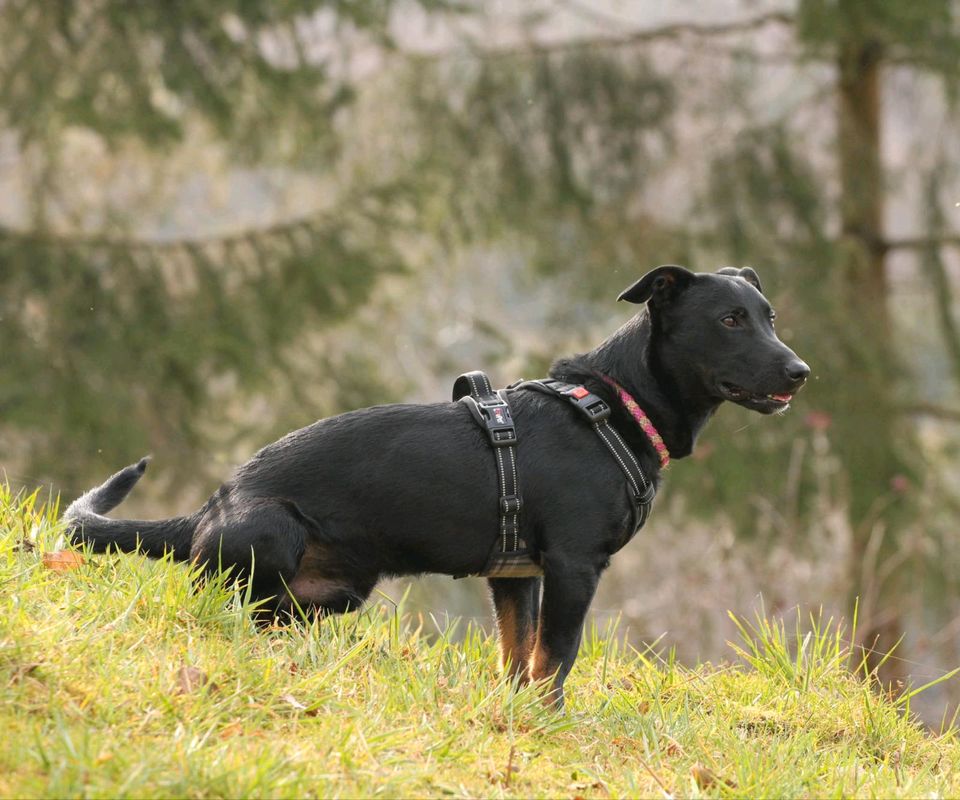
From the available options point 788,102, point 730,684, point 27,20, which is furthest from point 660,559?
point 730,684

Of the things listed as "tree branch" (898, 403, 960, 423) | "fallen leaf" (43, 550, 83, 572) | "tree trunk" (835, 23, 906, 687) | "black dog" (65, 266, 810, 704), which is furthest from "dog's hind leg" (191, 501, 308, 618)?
"tree branch" (898, 403, 960, 423)

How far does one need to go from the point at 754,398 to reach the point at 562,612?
1.06 metres

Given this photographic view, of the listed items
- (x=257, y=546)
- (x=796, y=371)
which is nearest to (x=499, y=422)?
(x=257, y=546)

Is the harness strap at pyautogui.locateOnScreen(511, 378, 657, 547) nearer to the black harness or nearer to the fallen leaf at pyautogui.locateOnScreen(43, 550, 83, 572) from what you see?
the black harness

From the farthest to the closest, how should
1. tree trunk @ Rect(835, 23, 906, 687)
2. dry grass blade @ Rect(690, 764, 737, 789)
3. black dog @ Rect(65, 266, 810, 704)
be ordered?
tree trunk @ Rect(835, 23, 906, 687) → black dog @ Rect(65, 266, 810, 704) → dry grass blade @ Rect(690, 764, 737, 789)

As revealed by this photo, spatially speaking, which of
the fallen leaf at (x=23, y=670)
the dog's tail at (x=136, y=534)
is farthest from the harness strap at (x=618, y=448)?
the fallen leaf at (x=23, y=670)

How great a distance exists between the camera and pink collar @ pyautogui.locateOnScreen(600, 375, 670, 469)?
4.36 m

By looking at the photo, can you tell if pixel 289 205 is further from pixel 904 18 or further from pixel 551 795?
pixel 551 795

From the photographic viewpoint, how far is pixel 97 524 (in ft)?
14.0

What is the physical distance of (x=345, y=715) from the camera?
3408mm

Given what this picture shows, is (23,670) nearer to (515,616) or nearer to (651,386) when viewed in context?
(515,616)

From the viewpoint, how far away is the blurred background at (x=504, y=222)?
34.8 feet

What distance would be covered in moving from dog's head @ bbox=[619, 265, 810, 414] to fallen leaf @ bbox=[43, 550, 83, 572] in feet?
7.02

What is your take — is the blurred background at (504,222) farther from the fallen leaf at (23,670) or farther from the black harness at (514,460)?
the fallen leaf at (23,670)
